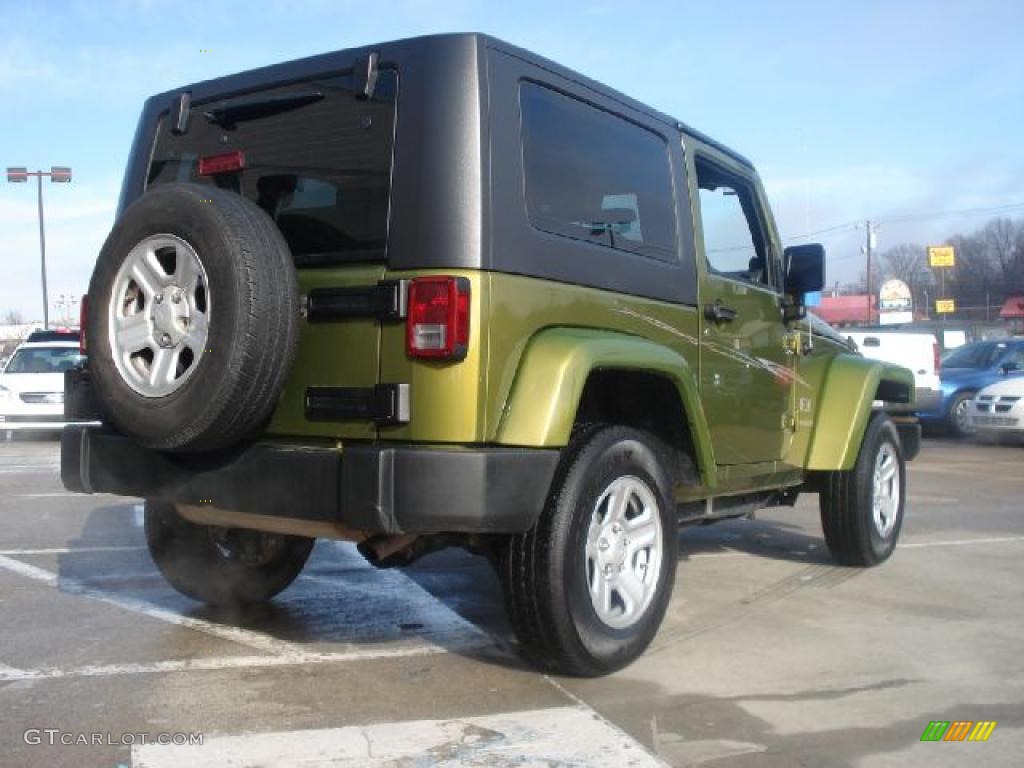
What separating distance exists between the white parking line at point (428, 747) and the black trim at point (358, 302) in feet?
4.41

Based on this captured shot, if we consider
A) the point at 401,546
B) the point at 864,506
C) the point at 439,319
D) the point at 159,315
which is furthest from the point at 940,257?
the point at 159,315

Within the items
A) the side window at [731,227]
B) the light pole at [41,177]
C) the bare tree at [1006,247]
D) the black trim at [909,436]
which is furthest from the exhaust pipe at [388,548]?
the bare tree at [1006,247]

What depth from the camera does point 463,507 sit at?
3305mm

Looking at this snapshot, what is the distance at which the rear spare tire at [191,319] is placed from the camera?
3.39 metres

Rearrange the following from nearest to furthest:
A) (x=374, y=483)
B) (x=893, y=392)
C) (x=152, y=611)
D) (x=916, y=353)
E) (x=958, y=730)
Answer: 1. (x=374, y=483)
2. (x=958, y=730)
3. (x=152, y=611)
4. (x=893, y=392)
5. (x=916, y=353)

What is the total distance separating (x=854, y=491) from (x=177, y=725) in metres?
3.87

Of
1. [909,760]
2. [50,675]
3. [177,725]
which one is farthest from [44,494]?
[909,760]

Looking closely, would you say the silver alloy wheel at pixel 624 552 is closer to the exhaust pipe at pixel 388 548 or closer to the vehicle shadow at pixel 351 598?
the vehicle shadow at pixel 351 598

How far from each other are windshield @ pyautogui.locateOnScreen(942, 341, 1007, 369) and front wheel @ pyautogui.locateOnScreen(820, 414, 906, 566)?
12.1m

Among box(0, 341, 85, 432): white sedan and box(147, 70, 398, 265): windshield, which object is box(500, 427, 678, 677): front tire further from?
box(0, 341, 85, 432): white sedan

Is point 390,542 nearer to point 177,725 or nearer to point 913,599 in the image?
point 177,725

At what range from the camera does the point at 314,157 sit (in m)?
3.85

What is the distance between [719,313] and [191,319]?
7.87ft

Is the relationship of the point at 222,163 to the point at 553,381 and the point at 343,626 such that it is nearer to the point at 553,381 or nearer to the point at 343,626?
the point at 553,381
